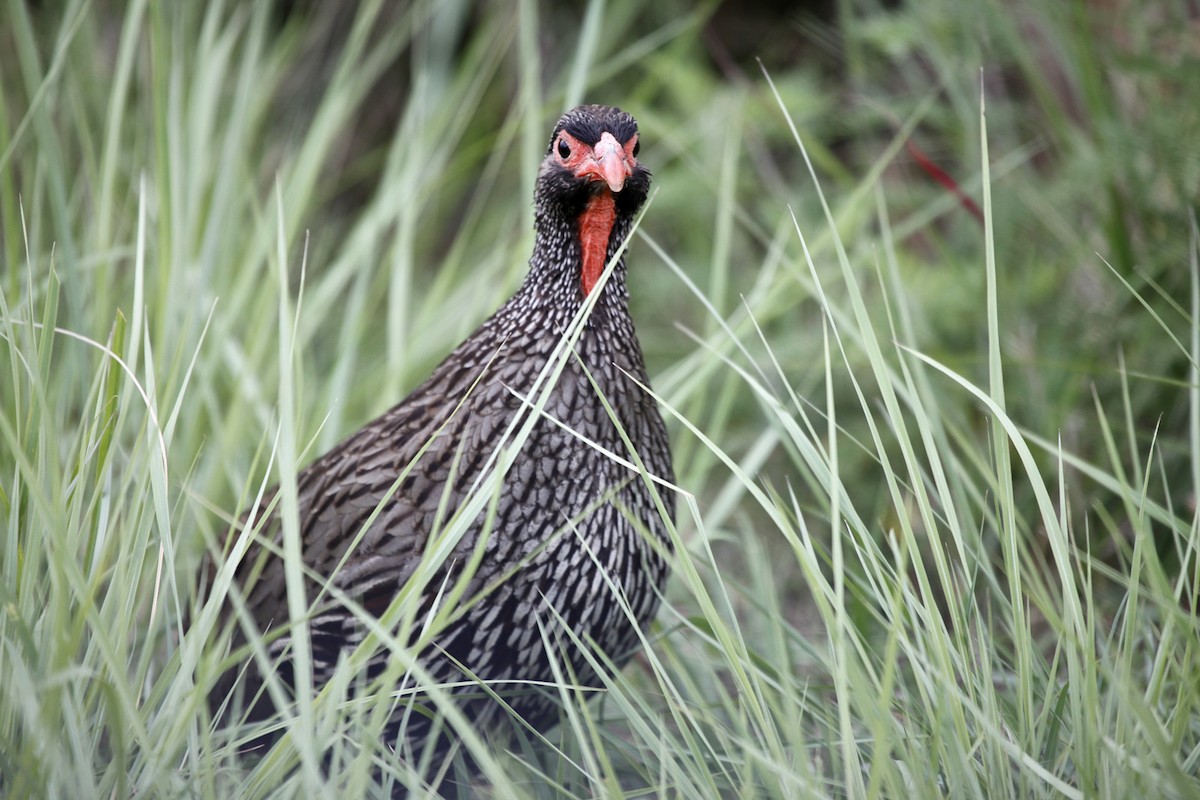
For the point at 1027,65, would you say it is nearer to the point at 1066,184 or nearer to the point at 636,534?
the point at 1066,184

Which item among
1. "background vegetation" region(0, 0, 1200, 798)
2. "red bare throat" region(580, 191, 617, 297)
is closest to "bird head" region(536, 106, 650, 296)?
"red bare throat" region(580, 191, 617, 297)

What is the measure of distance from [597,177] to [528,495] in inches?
22.4

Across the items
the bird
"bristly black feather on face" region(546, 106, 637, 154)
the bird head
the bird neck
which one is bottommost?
the bird

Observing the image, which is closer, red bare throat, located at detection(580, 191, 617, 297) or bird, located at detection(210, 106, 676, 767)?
bird, located at detection(210, 106, 676, 767)

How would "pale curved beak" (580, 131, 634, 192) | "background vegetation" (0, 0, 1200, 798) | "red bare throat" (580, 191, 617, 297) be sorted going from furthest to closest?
"red bare throat" (580, 191, 617, 297) → "pale curved beak" (580, 131, 634, 192) → "background vegetation" (0, 0, 1200, 798)

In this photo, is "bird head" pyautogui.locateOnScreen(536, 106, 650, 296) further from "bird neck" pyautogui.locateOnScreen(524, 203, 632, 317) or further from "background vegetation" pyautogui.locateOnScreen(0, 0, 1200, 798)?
"background vegetation" pyautogui.locateOnScreen(0, 0, 1200, 798)

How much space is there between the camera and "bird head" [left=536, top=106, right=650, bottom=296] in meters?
1.90

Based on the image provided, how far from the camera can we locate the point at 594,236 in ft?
6.58

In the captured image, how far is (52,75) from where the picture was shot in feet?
6.59

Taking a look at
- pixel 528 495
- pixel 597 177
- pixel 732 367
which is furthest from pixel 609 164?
pixel 528 495

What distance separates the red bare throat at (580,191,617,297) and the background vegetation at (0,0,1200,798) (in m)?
0.12

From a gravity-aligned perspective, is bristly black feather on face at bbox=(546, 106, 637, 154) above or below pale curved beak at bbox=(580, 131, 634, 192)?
above

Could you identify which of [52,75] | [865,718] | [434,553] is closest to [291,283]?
[52,75]

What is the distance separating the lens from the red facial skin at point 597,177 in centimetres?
187
